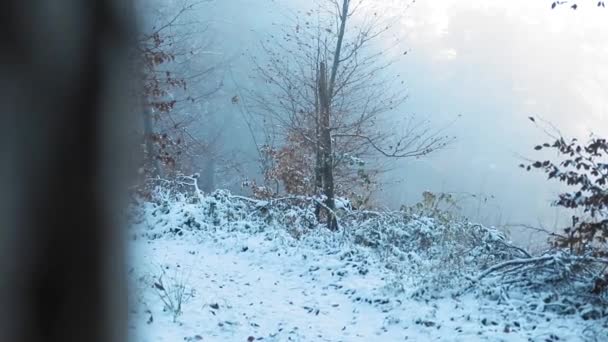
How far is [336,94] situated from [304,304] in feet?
30.3

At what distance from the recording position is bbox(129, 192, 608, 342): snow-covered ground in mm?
5477

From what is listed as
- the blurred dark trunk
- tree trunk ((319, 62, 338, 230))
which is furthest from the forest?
tree trunk ((319, 62, 338, 230))

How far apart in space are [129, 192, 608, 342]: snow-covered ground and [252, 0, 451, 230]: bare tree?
227 inches

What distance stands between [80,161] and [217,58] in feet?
138

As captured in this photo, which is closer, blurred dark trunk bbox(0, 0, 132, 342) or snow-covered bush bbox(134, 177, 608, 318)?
blurred dark trunk bbox(0, 0, 132, 342)

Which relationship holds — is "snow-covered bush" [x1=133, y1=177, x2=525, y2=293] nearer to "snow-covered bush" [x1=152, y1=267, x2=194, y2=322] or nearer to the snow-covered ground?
the snow-covered ground

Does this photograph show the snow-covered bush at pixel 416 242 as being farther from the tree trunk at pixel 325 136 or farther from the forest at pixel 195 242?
the tree trunk at pixel 325 136

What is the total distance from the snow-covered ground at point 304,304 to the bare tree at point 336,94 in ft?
18.9

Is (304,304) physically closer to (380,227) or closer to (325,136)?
(380,227)

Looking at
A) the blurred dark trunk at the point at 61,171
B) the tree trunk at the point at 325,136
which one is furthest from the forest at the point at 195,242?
the tree trunk at the point at 325,136

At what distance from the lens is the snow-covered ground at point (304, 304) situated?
548cm

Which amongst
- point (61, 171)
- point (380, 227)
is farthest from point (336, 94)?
point (61, 171)

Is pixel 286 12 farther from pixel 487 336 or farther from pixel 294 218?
pixel 487 336

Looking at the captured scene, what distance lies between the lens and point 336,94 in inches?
604
